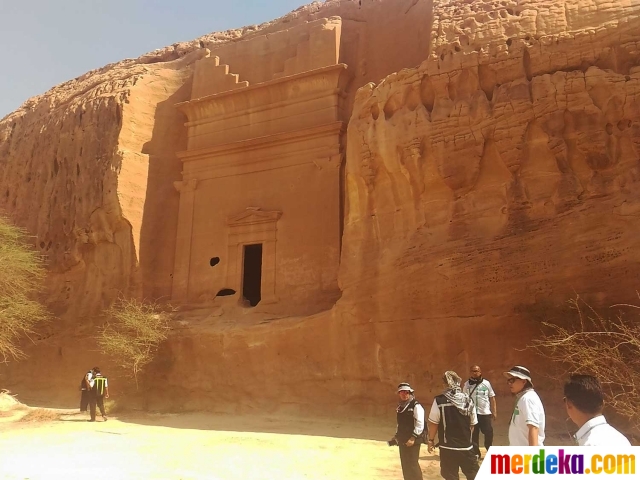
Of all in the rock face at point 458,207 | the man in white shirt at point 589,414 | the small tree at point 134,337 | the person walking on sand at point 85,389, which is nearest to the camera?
the man in white shirt at point 589,414

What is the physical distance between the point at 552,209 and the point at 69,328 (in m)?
12.9

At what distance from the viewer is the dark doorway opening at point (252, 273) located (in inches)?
604

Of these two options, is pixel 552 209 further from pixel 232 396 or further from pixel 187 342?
pixel 187 342

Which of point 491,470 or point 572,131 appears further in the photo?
point 572,131

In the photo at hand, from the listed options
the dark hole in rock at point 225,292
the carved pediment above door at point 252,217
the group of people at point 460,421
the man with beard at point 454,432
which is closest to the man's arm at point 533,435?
the group of people at point 460,421

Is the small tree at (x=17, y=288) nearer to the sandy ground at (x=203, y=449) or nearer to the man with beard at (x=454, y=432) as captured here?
the sandy ground at (x=203, y=449)

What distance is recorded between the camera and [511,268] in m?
9.23

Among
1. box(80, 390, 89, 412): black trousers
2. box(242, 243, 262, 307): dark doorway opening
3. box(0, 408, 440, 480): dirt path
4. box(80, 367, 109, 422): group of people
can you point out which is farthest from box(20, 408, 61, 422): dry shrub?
box(242, 243, 262, 307): dark doorway opening

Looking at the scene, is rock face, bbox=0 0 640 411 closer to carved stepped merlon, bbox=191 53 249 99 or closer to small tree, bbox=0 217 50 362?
small tree, bbox=0 217 50 362

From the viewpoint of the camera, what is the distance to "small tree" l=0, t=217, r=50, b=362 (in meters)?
13.8

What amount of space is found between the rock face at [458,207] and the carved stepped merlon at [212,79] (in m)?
3.57

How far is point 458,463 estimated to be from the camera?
4457mm

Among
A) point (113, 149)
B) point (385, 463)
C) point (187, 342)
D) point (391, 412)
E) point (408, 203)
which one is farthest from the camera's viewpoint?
point (113, 149)

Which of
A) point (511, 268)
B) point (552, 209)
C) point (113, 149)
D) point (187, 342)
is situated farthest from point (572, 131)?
point (113, 149)
